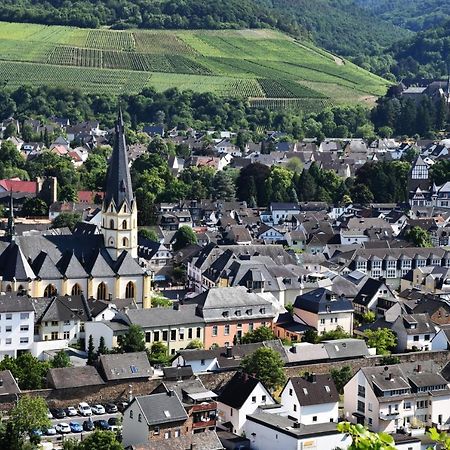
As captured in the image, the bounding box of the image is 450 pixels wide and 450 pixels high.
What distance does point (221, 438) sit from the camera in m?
29.7

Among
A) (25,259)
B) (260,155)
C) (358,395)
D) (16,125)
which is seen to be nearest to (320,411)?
(358,395)

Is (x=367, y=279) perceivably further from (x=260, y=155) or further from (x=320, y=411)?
(x=260, y=155)

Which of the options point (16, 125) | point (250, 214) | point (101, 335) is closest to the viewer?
point (101, 335)

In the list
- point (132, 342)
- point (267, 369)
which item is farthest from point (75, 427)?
point (267, 369)

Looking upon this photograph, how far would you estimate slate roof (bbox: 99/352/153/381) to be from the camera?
32747 millimetres

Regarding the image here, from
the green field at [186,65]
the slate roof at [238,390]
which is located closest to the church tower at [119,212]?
the slate roof at [238,390]

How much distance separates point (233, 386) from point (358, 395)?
12.4ft

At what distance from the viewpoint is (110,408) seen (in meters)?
32.0

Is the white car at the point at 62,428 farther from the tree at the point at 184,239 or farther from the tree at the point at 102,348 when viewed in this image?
the tree at the point at 184,239

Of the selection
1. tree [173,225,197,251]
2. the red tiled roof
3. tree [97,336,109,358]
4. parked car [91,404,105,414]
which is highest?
the red tiled roof

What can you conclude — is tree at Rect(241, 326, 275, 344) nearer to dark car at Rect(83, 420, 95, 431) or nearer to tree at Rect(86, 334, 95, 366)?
tree at Rect(86, 334, 95, 366)

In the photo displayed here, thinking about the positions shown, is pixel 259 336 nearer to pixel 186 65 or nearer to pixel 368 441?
pixel 368 441

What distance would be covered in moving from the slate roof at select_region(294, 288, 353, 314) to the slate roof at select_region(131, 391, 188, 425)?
412 inches

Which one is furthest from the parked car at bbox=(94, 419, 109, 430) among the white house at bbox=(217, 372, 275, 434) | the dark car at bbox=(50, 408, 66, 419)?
the white house at bbox=(217, 372, 275, 434)
